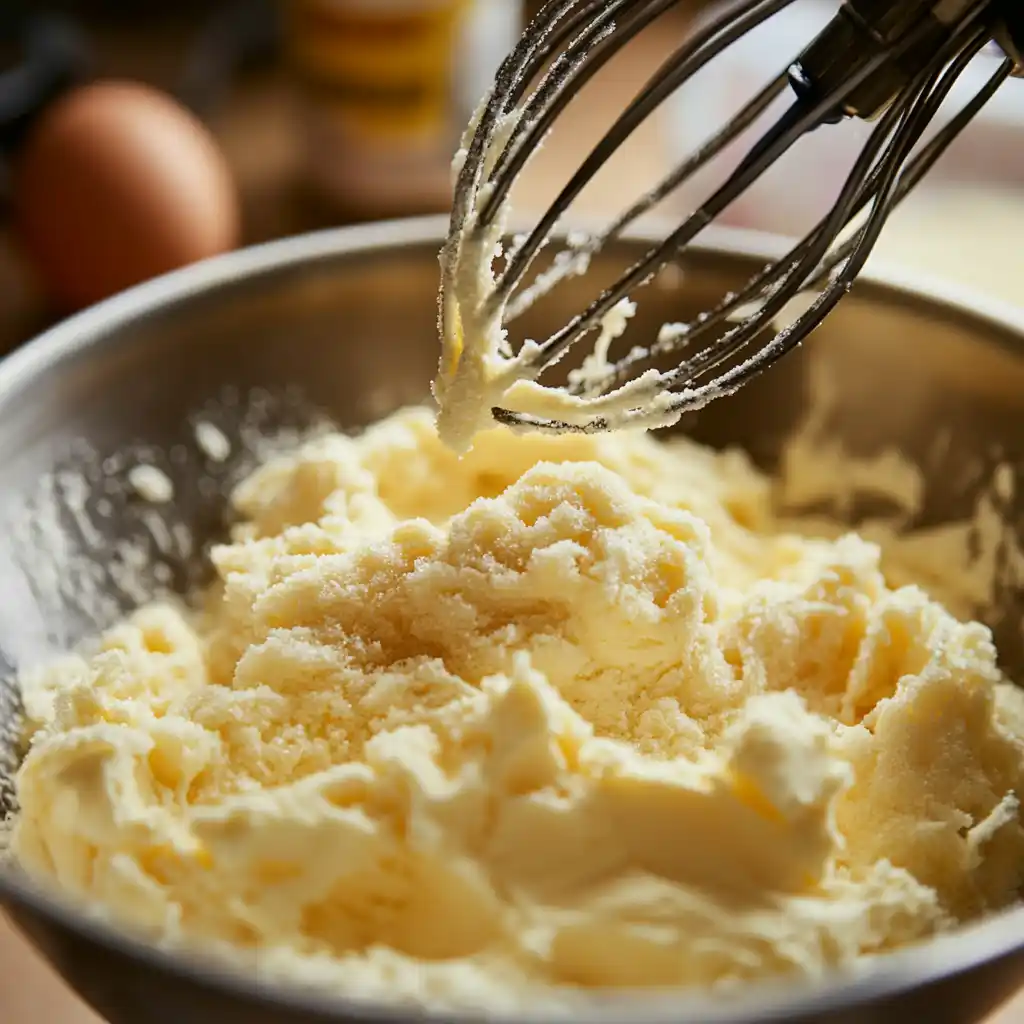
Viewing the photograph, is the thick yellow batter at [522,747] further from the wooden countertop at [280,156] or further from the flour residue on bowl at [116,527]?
the wooden countertop at [280,156]

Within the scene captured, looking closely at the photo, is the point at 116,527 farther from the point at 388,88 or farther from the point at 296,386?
the point at 388,88

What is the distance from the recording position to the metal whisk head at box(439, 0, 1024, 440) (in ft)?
2.12

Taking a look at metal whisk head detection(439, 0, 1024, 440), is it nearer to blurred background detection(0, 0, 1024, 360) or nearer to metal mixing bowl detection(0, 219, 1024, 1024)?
metal mixing bowl detection(0, 219, 1024, 1024)

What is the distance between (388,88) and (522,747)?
1.12 m

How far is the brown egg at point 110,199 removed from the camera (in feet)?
4.37

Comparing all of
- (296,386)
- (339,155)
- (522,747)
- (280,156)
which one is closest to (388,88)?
(339,155)

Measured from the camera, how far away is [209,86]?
188cm

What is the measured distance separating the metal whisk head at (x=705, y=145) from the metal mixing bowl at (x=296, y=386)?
205 millimetres

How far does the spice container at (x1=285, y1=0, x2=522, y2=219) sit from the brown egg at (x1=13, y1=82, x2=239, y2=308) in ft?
0.74

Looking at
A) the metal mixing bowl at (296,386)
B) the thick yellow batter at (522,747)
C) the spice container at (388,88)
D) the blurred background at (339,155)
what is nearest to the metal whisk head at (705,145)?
the thick yellow batter at (522,747)

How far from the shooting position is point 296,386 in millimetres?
989

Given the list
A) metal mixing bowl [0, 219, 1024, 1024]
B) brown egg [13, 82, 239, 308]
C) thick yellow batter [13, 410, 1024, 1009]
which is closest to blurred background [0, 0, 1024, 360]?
brown egg [13, 82, 239, 308]

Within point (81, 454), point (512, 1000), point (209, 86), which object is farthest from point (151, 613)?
point (209, 86)

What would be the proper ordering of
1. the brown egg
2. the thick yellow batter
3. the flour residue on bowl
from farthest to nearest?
1. the brown egg
2. the flour residue on bowl
3. the thick yellow batter
